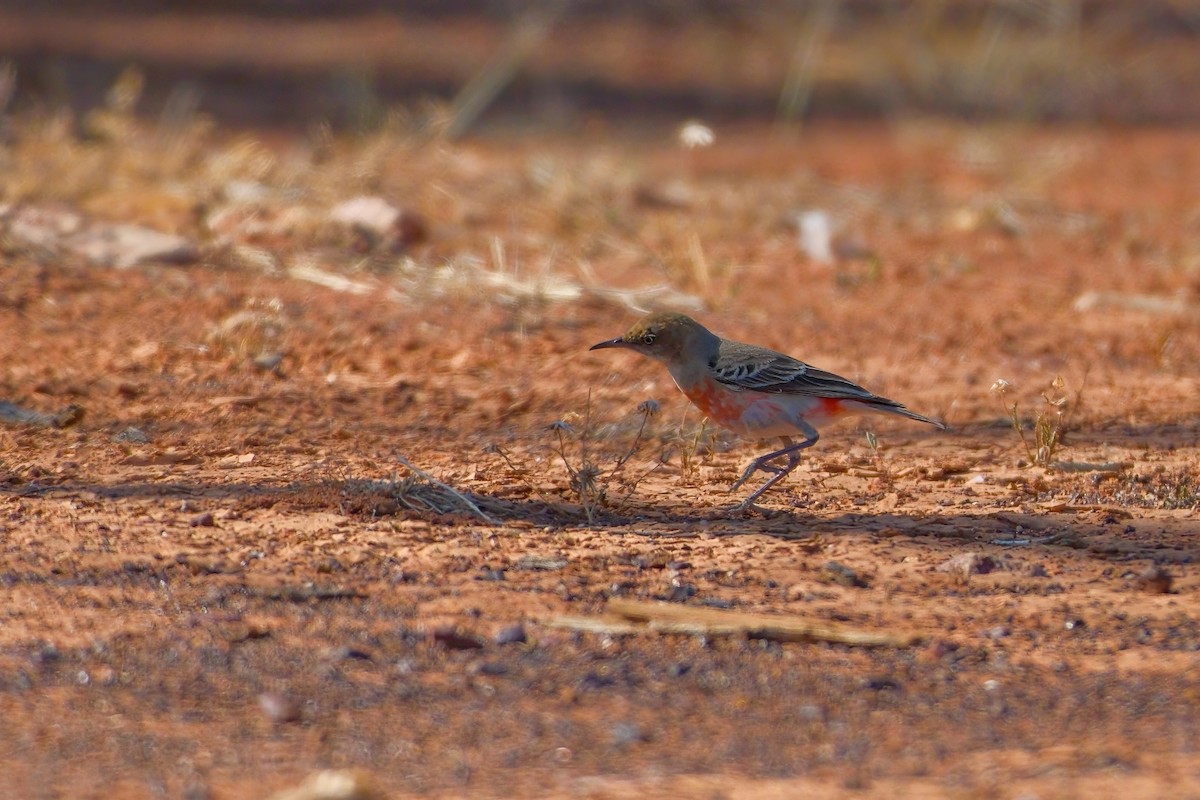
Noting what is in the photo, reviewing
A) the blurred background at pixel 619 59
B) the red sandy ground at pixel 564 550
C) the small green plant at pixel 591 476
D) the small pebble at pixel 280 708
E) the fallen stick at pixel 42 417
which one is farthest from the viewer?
the blurred background at pixel 619 59

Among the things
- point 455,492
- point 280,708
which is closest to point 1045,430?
point 455,492

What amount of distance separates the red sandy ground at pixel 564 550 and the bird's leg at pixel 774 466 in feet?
0.33

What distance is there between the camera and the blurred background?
15758 millimetres

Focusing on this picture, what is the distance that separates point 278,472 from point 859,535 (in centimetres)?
207

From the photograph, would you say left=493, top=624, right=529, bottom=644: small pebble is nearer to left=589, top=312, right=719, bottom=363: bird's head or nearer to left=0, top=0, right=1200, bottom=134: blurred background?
left=589, top=312, right=719, bottom=363: bird's head

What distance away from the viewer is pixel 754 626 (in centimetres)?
421

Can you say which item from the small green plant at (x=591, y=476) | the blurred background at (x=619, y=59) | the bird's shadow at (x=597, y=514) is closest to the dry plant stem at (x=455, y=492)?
the bird's shadow at (x=597, y=514)

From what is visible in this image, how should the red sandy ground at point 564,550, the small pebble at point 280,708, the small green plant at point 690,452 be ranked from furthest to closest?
the small green plant at point 690,452 < the small pebble at point 280,708 < the red sandy ground at point 564,550

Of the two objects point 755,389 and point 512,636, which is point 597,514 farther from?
point 512,636

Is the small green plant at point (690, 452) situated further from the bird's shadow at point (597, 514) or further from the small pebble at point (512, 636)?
the small pebble at point (512, 636)

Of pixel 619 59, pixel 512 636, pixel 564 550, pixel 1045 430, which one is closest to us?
pixel 512 636

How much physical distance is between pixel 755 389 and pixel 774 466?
0.45 m

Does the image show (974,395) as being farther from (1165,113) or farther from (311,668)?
(1165,113)

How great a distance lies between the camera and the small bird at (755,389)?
18.1 feet
